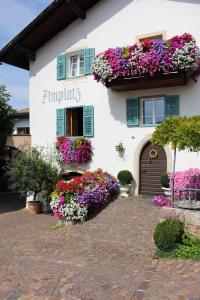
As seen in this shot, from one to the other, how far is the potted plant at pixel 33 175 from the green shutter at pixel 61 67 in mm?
3090

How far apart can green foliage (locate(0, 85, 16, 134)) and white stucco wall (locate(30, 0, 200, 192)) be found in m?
2.02

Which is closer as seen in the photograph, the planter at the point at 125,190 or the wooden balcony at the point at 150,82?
the wooden balcony at the point at 150,82

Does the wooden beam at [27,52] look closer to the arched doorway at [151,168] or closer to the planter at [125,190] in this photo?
the arched doorway at [151,168]

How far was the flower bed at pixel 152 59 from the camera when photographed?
37.0ft

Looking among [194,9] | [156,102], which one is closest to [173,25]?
[194,9]

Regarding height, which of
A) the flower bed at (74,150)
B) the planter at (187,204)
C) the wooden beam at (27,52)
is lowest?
the planter at (187,204)

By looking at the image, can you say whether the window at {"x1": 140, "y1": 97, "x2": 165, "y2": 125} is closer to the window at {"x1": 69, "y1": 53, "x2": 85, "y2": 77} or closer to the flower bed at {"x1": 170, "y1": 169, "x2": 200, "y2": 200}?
the flower bed at {"x1": 170, "y1": 169, "x2": 200, "y2": 200}

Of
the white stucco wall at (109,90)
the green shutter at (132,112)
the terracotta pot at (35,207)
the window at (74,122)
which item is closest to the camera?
the white stucco wall at (109,90)

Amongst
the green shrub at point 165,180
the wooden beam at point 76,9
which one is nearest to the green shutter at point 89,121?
the green shrub at point 165,180

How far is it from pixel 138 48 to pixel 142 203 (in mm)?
4920

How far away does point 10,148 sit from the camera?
18609 mm

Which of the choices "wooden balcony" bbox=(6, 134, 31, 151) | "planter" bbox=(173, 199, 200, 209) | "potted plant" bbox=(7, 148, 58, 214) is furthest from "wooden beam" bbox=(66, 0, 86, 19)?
"planter" bbox=(173, 199, 200, 209)

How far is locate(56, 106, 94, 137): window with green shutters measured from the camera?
14.0 meters

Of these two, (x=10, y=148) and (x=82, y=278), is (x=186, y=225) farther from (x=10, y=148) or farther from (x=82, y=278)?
(x=10, y=148)
